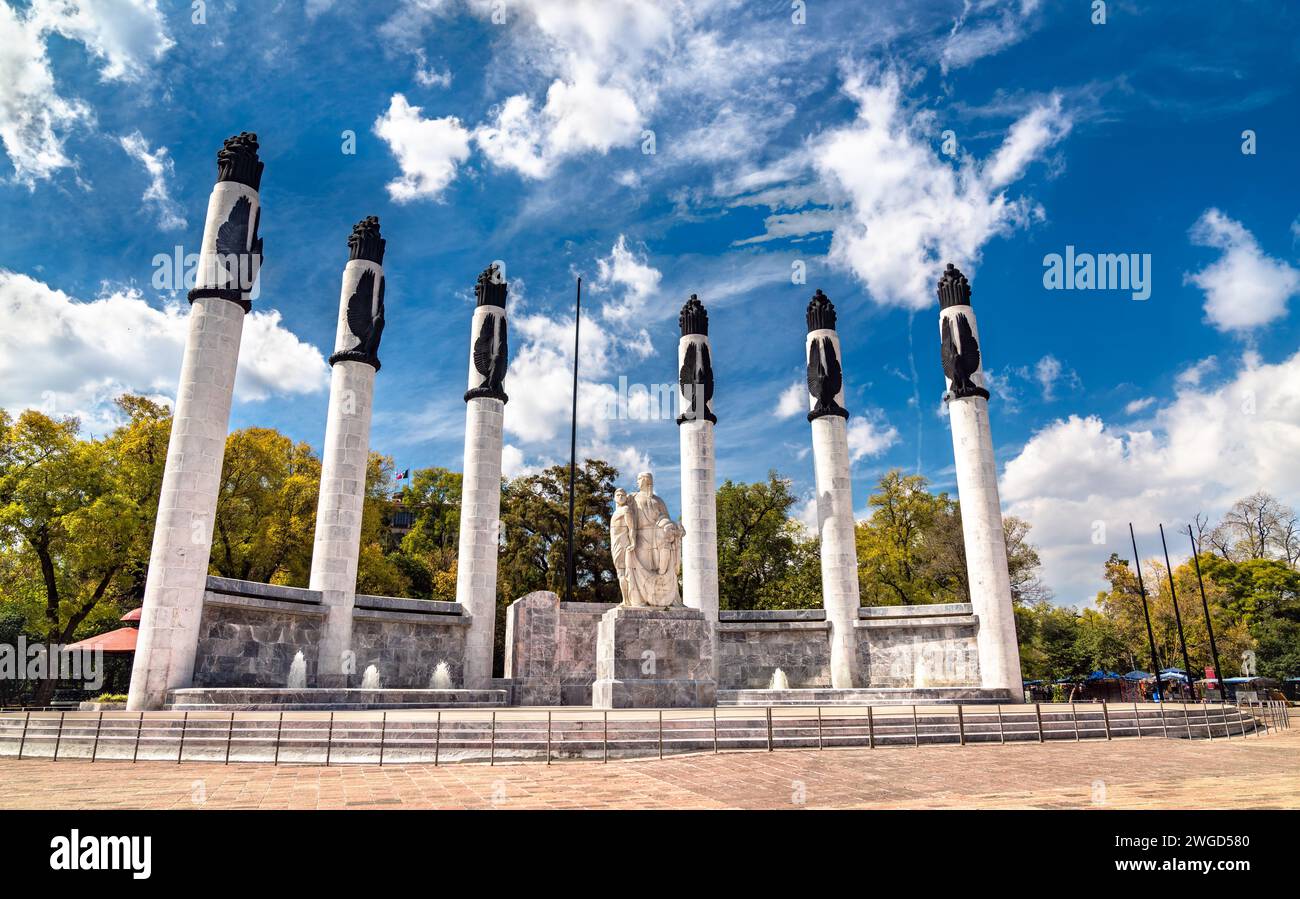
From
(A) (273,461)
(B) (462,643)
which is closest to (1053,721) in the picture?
(B) (462,643)

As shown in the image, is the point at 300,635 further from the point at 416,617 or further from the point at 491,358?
the point at 491,358

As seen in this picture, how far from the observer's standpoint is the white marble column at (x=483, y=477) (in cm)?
2991

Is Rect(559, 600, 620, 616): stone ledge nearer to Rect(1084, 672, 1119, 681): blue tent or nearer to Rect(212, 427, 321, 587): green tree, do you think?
Rect(212, 427, 321, 587): green tree

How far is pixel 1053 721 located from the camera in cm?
1566

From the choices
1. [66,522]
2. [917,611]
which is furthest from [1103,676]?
[66,522]

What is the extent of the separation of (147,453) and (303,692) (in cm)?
2076

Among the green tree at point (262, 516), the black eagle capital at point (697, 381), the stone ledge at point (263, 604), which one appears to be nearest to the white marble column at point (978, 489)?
the black eagle capital at point (697, 381)

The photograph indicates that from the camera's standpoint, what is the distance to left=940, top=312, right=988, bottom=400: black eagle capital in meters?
31.2

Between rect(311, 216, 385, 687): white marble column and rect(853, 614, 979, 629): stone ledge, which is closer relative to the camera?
rect(311, 216, 385, 687): white marble column

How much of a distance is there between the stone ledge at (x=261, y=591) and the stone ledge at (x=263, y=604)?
92 millimetres

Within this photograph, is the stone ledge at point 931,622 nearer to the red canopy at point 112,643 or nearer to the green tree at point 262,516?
the red canopy at point 112,643

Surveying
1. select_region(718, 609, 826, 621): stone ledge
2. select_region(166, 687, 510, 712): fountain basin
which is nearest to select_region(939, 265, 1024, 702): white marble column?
select_region(718, 609, 826, 621): stone ledge

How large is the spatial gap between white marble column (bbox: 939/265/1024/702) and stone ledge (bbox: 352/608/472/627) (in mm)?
20144
